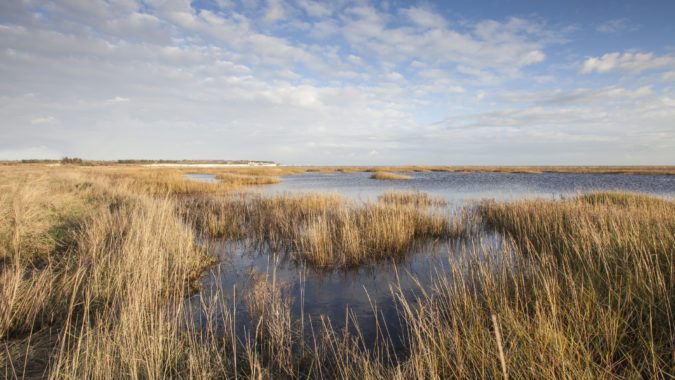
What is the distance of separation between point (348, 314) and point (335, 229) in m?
3.18

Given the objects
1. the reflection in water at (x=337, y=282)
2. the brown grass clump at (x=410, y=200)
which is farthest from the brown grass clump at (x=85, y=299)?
the brown grass clump at (x=410, y=200)

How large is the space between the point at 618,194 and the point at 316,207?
11031 mm

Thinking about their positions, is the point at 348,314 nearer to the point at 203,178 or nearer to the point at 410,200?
the point at 410,200

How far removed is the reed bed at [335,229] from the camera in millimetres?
6234

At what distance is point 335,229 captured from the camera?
718 cm

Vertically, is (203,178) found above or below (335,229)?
above

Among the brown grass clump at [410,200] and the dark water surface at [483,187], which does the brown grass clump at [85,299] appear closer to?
the dark water surface at [483,187]

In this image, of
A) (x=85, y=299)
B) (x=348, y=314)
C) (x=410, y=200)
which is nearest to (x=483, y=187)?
(x=410, y=200)

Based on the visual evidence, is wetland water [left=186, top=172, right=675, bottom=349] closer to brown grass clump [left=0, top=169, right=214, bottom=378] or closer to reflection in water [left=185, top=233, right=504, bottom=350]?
reflection in water [left=185, top=233, right=504, bottom=350]

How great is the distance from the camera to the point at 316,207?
10633 millimetres

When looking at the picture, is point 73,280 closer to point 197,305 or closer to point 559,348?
point 197,305

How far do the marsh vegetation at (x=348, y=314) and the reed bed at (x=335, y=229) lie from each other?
6 cm

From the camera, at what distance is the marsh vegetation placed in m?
2.19

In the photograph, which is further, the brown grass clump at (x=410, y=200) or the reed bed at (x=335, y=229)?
the brown grass clump at (x=410, y=200)
